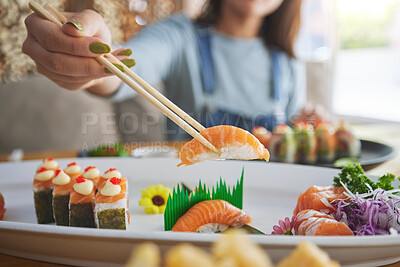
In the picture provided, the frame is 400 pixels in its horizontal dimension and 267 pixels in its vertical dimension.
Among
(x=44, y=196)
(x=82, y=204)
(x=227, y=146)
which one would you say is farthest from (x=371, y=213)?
(x=44, y=196)

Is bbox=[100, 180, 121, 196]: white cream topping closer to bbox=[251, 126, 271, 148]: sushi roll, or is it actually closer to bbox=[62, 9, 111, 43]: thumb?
bbox=[62, 9, 111, 43]: thumb

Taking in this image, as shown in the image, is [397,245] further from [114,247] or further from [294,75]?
[294,75]


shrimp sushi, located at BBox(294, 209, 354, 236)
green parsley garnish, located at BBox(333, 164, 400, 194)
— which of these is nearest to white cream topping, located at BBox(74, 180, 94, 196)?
shrimp sushi, located at BBox(294, 209, 354, 236)

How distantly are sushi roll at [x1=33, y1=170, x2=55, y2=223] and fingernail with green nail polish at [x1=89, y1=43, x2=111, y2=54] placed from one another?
40cm

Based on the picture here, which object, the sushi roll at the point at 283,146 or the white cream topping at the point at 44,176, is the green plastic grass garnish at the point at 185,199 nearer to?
the white cream topping at the point at 44,176

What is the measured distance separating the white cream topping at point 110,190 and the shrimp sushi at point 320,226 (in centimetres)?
40

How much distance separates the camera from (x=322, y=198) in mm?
827

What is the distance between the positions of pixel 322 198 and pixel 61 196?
619 millimetres

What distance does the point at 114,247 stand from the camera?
0.59m

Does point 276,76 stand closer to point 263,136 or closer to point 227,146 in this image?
point 263,136

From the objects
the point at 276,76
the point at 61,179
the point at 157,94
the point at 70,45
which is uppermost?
the point at 276,76

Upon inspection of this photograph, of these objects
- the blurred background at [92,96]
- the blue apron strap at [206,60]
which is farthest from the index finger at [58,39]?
the blue apron strap at [206,60]

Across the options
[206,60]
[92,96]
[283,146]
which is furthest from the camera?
[92,96]

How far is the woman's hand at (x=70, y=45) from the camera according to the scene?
2.60 ft
